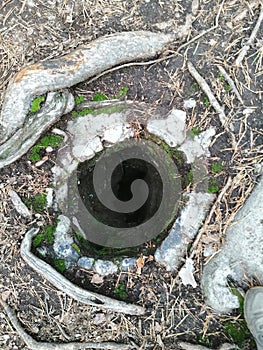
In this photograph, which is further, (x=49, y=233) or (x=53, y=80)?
(x=49, y=233)

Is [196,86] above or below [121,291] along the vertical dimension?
above

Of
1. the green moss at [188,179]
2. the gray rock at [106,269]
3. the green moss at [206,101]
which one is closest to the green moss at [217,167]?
the green moss at [188,179]

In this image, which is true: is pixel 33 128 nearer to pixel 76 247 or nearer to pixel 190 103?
pixel 76 247

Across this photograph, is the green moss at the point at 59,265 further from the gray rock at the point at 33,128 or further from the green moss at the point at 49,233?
the gray rock at the point at 33,128

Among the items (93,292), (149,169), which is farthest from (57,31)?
(93,292)

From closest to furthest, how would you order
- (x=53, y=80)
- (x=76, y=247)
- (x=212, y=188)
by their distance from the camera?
1. (x=53, y=80)
2. (x=212, y=188)
3. (x=76, y=247)

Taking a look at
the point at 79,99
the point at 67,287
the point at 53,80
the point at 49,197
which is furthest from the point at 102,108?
the point at 67,287

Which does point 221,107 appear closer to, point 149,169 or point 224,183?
point 224,183
